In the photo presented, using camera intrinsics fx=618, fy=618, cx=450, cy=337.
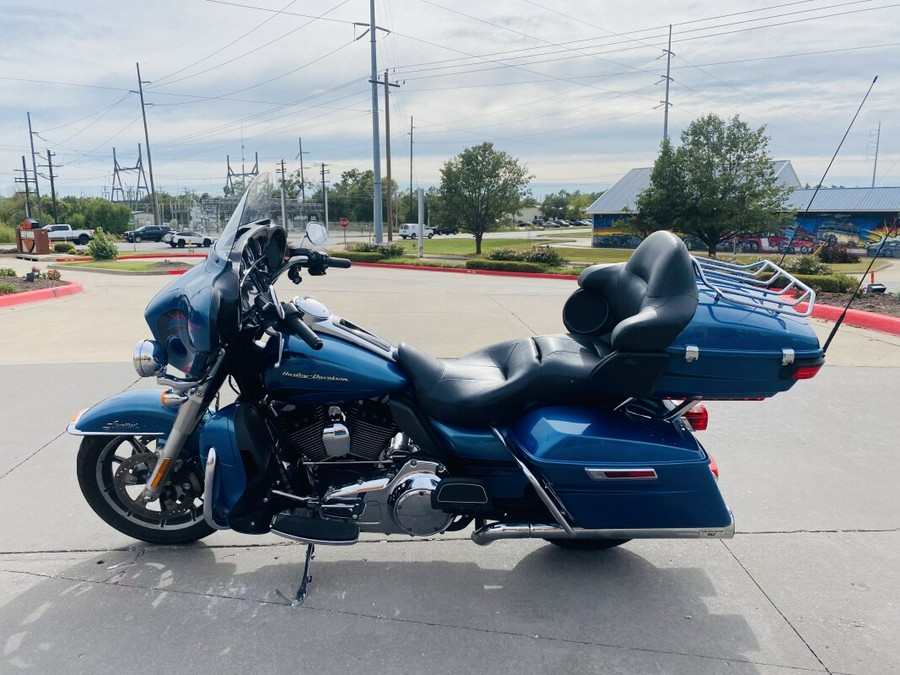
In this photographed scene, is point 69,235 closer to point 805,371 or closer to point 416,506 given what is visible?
point 416,506

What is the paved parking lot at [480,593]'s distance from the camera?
2469mm

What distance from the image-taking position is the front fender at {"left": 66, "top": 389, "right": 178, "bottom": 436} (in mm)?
2973

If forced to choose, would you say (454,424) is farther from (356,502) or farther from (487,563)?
(487,563)

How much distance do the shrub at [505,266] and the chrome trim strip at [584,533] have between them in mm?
18242

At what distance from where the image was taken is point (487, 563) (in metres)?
3.13

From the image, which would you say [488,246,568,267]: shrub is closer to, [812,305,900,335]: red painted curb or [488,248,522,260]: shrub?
[488,248,522,260]: shrub

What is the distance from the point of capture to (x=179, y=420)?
283cm

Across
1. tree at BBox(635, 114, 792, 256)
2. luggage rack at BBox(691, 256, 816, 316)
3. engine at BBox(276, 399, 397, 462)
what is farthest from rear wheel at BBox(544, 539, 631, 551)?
tree at BBox(635, 114, 792, 256)

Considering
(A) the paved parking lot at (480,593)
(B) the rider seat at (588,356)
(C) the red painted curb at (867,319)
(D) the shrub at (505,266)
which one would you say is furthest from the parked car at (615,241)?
(B) the rider seat at (588,356)

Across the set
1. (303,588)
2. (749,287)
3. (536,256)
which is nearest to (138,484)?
(303,588)

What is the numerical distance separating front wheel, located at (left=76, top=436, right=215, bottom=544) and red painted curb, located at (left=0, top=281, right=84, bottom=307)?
9.96 m

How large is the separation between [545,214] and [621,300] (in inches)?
4178

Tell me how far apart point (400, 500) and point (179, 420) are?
1.08 metres

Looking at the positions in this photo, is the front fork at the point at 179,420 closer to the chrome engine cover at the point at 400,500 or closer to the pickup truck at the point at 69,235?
the chrome engine cover at the point at 400,500
